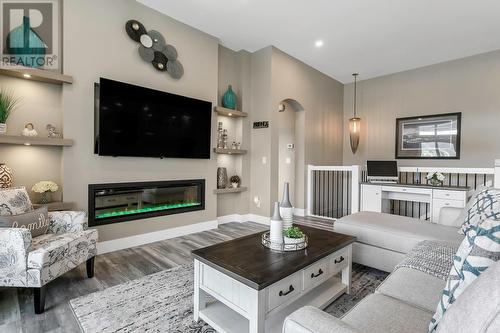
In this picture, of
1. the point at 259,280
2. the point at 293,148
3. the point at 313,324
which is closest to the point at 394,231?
the point at 259,280

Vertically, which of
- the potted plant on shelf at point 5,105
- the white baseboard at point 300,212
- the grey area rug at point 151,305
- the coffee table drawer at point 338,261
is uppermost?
the potted plant on shelf at point 5,105

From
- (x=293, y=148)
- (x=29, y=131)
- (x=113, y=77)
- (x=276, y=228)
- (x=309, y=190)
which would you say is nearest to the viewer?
(x=276, y=228)

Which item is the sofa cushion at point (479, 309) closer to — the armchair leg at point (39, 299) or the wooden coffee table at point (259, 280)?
the wooden coffee table at point (259, 280)

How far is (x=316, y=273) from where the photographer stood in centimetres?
179

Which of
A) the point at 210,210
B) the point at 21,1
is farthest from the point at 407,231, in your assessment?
the point at 21,1

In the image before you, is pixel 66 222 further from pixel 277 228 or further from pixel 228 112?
pixel 228 112

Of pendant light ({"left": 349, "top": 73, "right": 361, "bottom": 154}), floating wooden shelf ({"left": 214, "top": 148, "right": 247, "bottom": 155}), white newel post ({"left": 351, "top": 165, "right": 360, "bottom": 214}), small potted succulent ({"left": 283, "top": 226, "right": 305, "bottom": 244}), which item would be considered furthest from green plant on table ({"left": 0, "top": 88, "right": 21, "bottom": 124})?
pendant light ({"left": 349, "top": 73, "right": 361, "bottom": 154})

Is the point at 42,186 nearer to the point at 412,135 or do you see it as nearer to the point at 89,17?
the point at 89,17

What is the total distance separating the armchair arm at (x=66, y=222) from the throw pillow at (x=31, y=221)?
2.6 inches

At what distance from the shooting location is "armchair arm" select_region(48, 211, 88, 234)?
2354 mm

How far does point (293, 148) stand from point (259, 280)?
462 centimetres

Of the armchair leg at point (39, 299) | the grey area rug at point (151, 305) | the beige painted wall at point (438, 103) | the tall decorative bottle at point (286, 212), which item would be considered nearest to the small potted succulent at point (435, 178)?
the beige painted wall at point (438, 103)

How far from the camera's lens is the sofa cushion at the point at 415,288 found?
1.27m

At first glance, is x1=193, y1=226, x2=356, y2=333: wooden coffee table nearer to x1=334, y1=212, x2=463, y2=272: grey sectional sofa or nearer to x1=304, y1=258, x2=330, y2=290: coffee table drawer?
x1=304, y1=258, x2=330, y2=290: coffee table drawer
